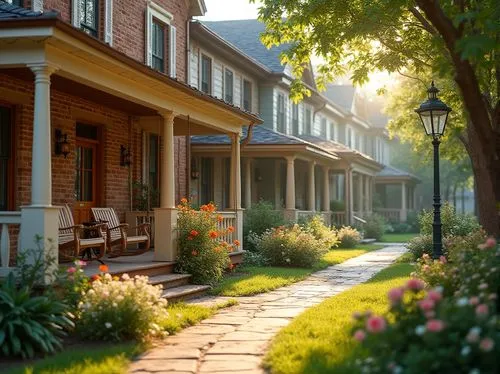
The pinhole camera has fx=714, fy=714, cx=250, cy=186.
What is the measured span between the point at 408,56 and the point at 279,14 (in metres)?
2.89

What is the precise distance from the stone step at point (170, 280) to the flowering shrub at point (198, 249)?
263 mm

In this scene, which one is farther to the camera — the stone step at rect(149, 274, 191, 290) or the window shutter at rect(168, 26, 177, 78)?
the window shutter at rect(168, 26, 177, 78)

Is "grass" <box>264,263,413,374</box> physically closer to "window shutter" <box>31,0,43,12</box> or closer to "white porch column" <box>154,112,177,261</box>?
"white porch column" <box>154,112,177,261</box>

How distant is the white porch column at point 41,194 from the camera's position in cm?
815

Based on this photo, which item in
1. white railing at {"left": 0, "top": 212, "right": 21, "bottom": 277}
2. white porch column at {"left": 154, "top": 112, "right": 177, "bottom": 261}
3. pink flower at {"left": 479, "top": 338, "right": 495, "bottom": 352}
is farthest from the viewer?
white porch column at {"left": 154, "top": 112, "right": 177, "bottom": 261}

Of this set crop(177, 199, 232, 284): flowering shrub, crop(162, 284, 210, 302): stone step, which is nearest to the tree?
crop(177, 199, 232, 284): flowering shrub

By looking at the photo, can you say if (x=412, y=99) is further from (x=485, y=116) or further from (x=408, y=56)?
(x=485, y=116)

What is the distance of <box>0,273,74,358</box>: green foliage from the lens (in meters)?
6.84

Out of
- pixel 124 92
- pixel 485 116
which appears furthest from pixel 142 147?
pixel 485 116

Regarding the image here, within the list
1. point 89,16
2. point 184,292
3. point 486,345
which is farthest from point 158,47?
point 486,345

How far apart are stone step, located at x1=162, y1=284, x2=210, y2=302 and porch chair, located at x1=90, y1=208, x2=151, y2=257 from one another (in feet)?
3.94

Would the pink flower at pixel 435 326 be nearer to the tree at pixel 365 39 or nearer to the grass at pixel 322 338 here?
the grass at pixel 322 338

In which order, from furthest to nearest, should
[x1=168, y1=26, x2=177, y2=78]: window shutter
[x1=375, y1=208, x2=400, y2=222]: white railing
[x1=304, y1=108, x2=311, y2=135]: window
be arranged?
1. [x1=375, y1=208, x2=400, y2=222]: white railing
2. [x1=304, y1=108, x2=311, y2=135]: window
3. [x1=168, y1=26, x2=177, y2=78]: window shutter

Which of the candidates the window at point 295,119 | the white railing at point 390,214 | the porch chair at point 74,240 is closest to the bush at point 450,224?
the porch chair at point 74,240
